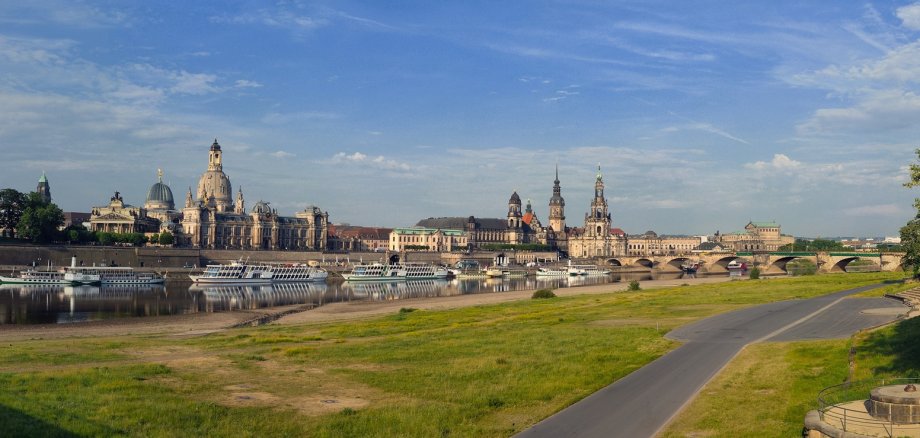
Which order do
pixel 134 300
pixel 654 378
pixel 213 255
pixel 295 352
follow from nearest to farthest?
pixel 654 378
pixel 295 352
pixel 134 300
pixel 213 255

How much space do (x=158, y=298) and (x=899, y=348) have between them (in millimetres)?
83861

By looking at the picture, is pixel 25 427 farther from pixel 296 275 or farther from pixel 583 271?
pixel 583 271

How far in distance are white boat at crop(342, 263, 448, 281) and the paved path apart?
101068 millimetres

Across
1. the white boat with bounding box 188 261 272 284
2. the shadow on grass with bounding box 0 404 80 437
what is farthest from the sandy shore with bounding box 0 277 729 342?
the white boat with bounding box 188 261 272 284

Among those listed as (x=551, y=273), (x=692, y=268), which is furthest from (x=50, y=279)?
(x=692, y=268)

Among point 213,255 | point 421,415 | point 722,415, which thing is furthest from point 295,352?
point 213,255

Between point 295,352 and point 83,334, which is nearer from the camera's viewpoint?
point 295,352

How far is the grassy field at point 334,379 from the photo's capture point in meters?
22.4

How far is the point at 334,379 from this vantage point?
30.2 m

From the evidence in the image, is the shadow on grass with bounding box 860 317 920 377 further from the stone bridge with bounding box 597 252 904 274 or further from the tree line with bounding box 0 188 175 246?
the tree line with bounding box 0 188 175 246

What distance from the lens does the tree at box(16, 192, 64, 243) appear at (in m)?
146

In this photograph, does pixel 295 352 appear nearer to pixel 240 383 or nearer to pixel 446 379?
pixel 240 383

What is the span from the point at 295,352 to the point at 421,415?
15.3 m

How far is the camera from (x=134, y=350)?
39.4 metres
